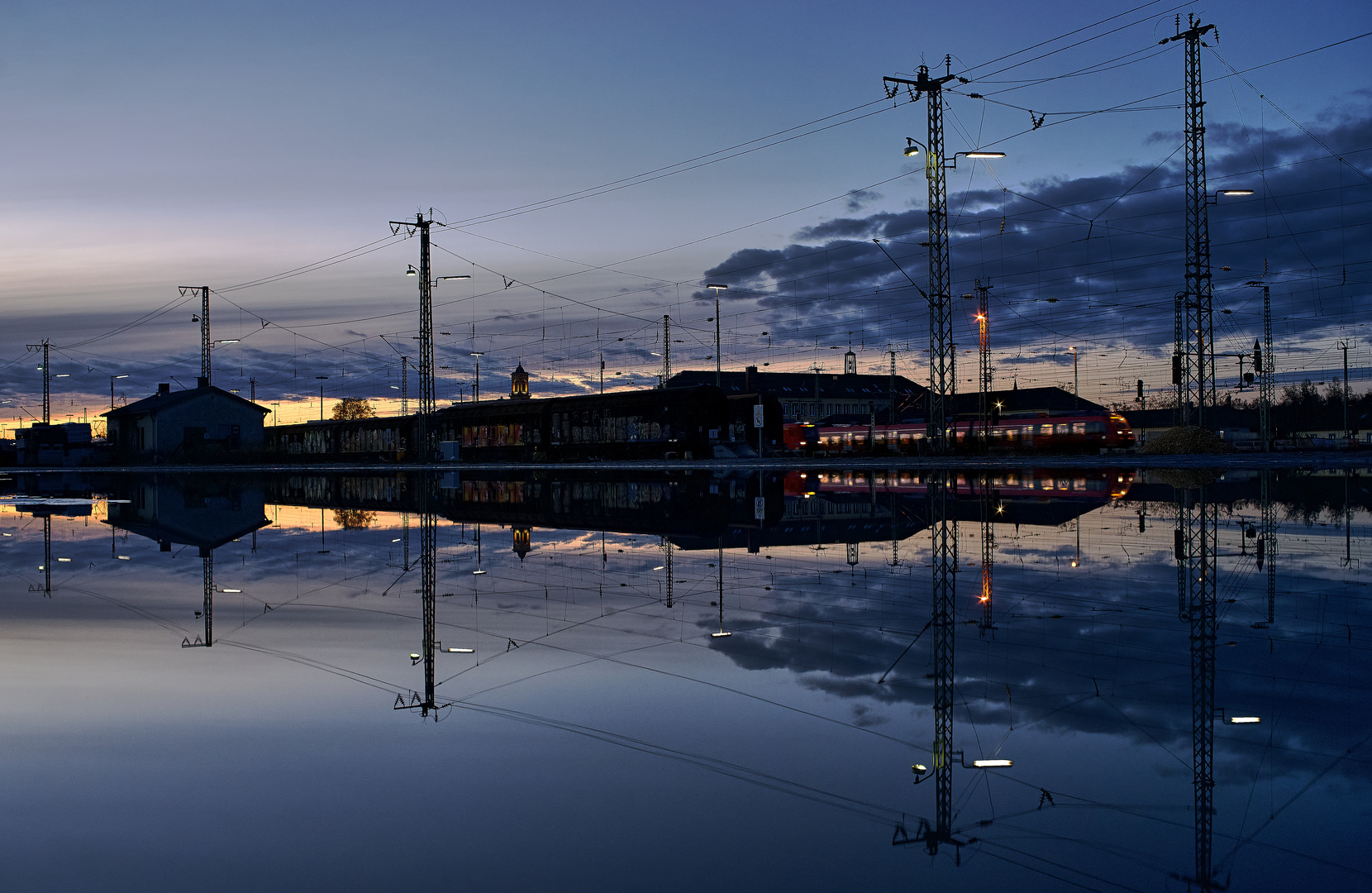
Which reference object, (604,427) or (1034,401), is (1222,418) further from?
(604,427)

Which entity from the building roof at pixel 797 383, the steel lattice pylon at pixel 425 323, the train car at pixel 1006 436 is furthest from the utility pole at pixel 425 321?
the building roof at pixel 797 383

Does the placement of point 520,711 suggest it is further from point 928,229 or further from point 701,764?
point 928,229

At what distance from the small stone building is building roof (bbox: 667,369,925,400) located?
65.6m

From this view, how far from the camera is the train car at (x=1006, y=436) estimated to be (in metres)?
53.8

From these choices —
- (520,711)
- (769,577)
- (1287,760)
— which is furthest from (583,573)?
(1287,760)

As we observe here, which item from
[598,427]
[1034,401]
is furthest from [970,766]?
[1034,401]

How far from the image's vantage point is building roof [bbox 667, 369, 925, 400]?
139 m

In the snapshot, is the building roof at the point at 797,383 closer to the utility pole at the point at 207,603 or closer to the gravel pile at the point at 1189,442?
the gravel pile at the point at 1189,442

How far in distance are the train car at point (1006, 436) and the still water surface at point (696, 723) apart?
42974 mm

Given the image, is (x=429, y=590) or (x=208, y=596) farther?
(x=429, y=590)

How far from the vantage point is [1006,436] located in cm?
5938

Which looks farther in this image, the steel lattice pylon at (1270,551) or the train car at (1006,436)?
the train car at (1006,436)

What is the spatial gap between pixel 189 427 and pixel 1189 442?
6203 centimetres

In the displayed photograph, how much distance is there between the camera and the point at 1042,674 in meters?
5.36
